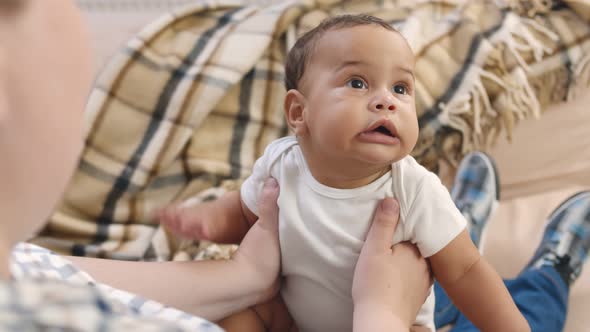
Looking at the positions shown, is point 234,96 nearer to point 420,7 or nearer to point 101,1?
point 420,7

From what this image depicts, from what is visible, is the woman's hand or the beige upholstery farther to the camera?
the beige upholstery

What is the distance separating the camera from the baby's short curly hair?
2.35 feet

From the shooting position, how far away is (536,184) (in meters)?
1.33

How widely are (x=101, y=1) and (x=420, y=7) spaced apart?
0.93 m

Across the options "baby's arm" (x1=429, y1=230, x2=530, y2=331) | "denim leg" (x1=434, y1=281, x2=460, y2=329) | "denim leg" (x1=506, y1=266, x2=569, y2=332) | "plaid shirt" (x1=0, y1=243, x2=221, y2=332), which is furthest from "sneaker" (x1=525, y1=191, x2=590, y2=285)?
"plaid shirt" (x1=0, y1=243, x2=221, y2=332)

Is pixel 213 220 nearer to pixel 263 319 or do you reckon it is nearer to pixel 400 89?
pixel 263 319

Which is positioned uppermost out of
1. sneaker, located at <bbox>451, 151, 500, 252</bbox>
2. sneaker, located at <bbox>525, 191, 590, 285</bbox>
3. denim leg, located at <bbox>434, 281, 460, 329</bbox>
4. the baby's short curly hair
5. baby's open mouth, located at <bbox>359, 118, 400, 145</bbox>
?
the baby's short curly hair

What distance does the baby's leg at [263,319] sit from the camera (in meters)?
0.82

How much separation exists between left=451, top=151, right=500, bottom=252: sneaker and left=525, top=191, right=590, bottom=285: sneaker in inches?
4.3

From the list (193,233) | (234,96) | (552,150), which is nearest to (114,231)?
(234,96)

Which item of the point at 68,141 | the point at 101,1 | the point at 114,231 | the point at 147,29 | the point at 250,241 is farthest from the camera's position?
the point at 101,1

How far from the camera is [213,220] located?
2.78 ft

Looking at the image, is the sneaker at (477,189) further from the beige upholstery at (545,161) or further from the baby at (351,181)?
the baby at (351,181)

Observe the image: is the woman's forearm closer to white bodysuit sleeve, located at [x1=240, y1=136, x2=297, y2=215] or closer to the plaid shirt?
white bodysuit sleeve, located at [x1=240, y1=136, x2=297, y2=215]
